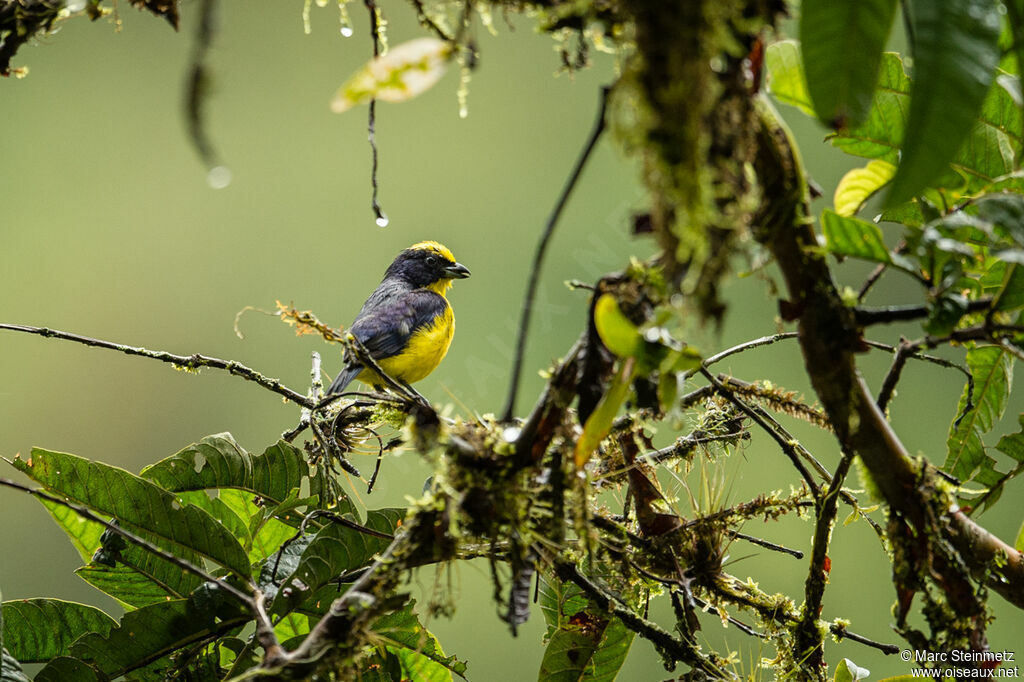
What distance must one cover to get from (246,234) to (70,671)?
18.5 ft

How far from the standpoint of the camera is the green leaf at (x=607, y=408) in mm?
607

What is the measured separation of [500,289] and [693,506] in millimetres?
4638

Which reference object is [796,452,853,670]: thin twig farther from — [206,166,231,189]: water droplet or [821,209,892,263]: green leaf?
[206,166,231,189]: water droplet

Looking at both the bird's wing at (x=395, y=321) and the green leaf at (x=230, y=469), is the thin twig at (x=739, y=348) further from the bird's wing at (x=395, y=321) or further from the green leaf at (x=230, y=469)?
the bird's wing at (x=395, y=321)

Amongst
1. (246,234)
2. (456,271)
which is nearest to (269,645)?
(456,271)

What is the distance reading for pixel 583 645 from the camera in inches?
39.6

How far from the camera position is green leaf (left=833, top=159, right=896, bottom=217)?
0.92 meters

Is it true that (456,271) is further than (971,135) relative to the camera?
Yes

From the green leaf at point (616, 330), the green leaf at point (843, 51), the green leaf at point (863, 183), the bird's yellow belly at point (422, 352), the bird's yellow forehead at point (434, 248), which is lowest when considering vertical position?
the green leaf at point (616, 330)

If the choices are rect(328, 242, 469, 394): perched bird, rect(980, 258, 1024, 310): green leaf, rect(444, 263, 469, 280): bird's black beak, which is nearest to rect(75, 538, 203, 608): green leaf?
rect(980, 258, 1024, 310): green leaf

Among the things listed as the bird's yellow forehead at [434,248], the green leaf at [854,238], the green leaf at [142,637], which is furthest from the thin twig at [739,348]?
the bird's yellow forehead at [434,248]

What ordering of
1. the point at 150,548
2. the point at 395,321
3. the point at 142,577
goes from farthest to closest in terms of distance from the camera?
1. the point at 395,321
2. the point at 142,577
3. the point at 150,548

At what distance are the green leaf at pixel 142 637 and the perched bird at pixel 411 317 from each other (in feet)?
6.14

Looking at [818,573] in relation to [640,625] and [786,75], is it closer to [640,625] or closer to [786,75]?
[640,625]
